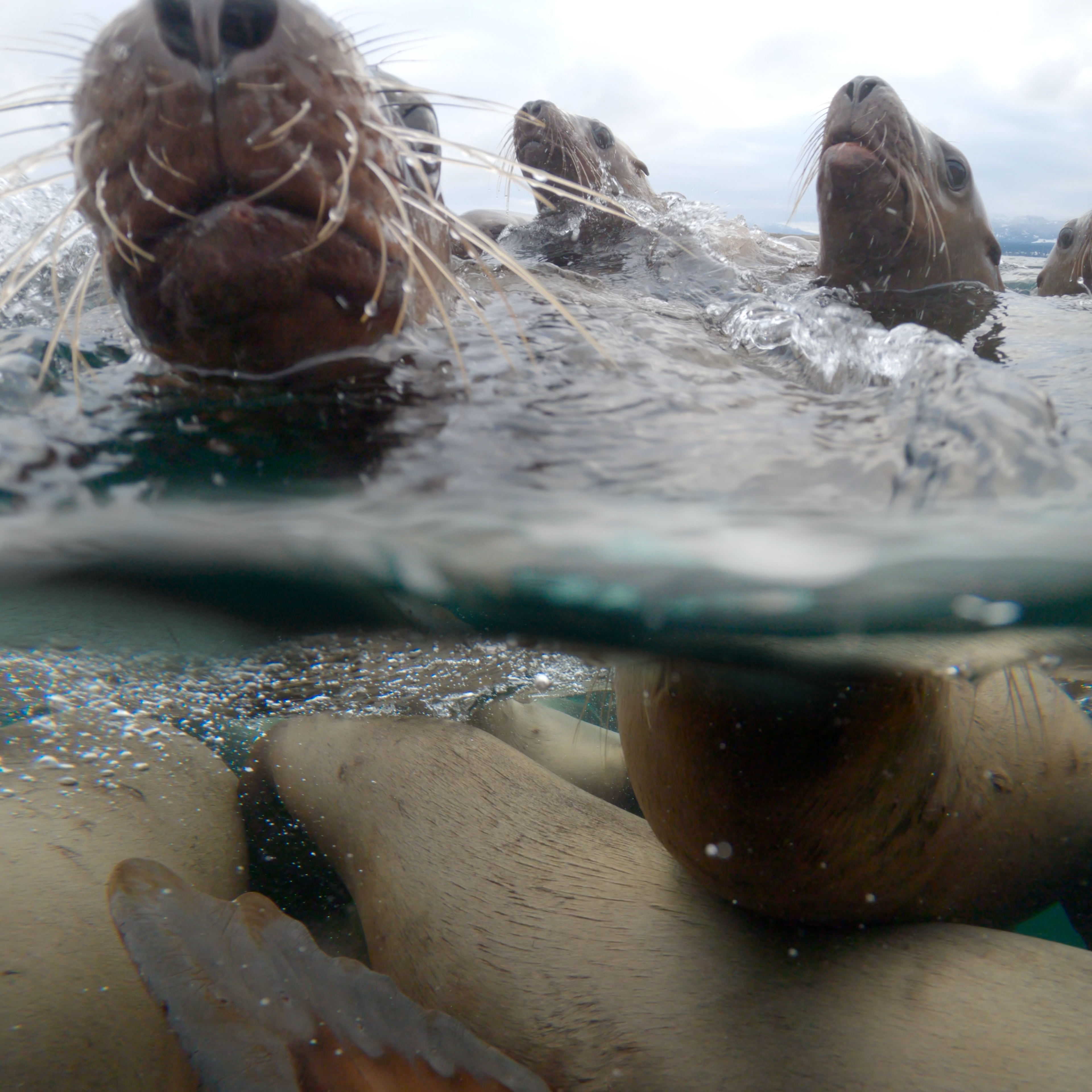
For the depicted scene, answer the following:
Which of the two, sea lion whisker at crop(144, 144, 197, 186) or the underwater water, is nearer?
sea lion whisker at crop(144, 144, 197, 186)

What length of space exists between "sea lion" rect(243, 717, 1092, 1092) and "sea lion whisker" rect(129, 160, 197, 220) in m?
1.33

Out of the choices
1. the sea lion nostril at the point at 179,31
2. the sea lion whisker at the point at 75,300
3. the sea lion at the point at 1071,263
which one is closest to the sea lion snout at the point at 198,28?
the sea lion nostril at the point at 179,31

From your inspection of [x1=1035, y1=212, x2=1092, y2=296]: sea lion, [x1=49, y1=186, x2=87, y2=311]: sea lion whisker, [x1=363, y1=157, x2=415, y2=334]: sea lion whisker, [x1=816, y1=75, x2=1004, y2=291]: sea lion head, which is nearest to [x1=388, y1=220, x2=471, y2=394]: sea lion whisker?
[x1=363, y1=157, x2=415, y2=334]: sea lion whisker

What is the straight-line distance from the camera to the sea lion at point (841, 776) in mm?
1147

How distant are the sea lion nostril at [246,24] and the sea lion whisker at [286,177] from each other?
0.11 meters

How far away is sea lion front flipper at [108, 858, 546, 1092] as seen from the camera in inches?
45.5

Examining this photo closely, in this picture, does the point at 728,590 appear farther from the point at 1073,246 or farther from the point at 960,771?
the point at 1073,246

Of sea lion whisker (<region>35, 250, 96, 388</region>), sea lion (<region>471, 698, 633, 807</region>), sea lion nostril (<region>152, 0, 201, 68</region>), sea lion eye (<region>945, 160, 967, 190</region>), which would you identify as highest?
sea lion eye (<region>945, 160, 967, 190</region>)

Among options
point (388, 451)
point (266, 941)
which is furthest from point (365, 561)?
point (266, 941)

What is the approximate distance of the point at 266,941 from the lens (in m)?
1.33

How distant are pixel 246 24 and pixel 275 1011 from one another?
1.40 m

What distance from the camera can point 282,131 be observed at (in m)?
0.86

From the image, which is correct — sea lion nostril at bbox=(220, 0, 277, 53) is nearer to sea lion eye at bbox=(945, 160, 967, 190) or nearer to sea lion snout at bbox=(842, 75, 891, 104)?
sea lion snout at bbox=(842, 75, 891, 104)

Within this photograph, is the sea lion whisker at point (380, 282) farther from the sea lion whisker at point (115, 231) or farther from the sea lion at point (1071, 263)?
the sea lion at point (1071, 263)
